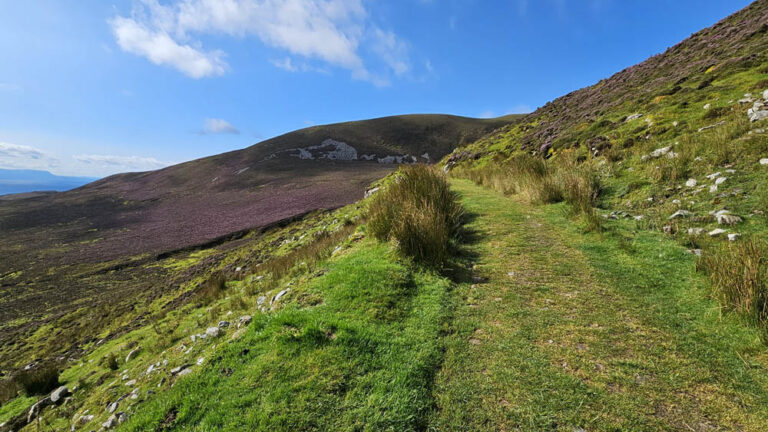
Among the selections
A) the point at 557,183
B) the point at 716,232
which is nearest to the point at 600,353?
the point at 716,232

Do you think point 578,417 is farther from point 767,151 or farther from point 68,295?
point 68,295

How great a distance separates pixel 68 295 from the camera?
15156 mm

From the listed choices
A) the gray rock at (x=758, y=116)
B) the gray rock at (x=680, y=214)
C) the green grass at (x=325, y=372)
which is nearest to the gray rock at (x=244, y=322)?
the green grass at (x=325, y=372)

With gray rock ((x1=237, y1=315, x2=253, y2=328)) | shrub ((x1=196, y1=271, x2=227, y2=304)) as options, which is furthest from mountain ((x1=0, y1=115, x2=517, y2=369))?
gray rock ((x1=237, y1=315, x2=253, y2=328))

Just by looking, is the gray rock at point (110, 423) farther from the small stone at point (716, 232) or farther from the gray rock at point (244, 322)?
the small stone at point (716, 232)

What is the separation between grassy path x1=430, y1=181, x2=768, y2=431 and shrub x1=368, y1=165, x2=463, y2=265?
1.14m

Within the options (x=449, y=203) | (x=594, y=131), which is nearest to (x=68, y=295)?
(x=449, y=203)

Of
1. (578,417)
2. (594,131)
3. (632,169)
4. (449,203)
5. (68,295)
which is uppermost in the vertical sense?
(594,131)

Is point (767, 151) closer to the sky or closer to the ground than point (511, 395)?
closer to the sky

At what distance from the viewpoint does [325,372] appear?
10.7 ft

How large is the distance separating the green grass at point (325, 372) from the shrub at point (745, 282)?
11.7 ft

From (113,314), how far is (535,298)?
50.4 feet

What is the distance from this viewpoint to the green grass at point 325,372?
2.81m

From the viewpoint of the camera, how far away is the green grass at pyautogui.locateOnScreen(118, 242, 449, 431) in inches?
111
